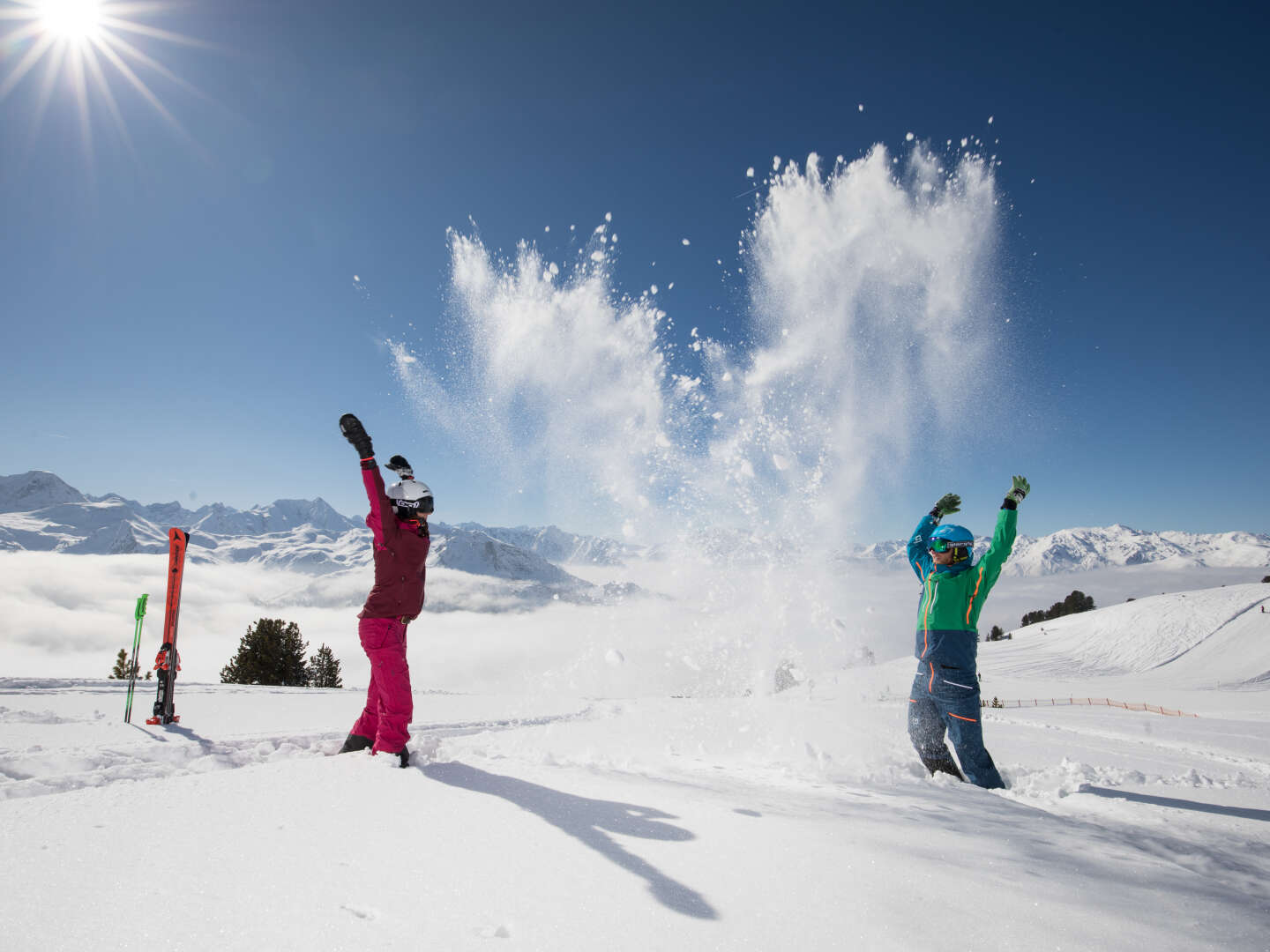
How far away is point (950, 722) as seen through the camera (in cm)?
503

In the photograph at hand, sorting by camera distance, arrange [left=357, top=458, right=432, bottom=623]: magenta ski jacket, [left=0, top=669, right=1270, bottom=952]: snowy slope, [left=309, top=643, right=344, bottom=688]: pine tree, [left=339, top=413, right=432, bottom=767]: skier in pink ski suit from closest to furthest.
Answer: [left=0, top=669, right=1270, bottom=952]: snowy slope < [left=339, top=413, right=432, bottom=767]: skier in pink ski suit < [left=357, top=458, right=432, bottom=623]: magenta ski jacket < [left=309, top=643, right=344, bottom=688]: pine tree

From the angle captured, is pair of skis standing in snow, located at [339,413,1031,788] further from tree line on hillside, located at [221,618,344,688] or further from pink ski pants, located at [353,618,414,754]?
tree line on hillside, located at [221,618,344,688]

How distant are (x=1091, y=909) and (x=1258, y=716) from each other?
4609 cm

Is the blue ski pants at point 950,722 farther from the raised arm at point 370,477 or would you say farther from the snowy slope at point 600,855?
the raised arm at point 370,477

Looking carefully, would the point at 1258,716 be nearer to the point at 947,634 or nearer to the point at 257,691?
the point at 947,634

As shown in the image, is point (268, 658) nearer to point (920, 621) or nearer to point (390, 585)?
point (390, 585)

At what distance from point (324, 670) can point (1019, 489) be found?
51998 mm

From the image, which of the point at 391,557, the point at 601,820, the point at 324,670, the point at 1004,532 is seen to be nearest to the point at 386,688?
the point at 391,557

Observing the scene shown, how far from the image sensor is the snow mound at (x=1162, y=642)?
→ 2340 inches

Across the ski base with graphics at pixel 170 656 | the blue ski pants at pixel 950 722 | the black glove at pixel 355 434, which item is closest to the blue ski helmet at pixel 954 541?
the blue ski pants at pixel 950 722

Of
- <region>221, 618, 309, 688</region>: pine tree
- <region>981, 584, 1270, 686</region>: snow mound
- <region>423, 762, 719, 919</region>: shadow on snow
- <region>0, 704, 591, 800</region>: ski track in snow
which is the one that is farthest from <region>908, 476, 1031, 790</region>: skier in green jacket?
<region>981, 584, 1270, 686</region>: snow mound

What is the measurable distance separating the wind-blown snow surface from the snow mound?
76737 millimetres

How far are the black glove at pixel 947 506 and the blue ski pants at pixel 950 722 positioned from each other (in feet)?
6.13

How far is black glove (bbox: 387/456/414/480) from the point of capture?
5188 millimetres
